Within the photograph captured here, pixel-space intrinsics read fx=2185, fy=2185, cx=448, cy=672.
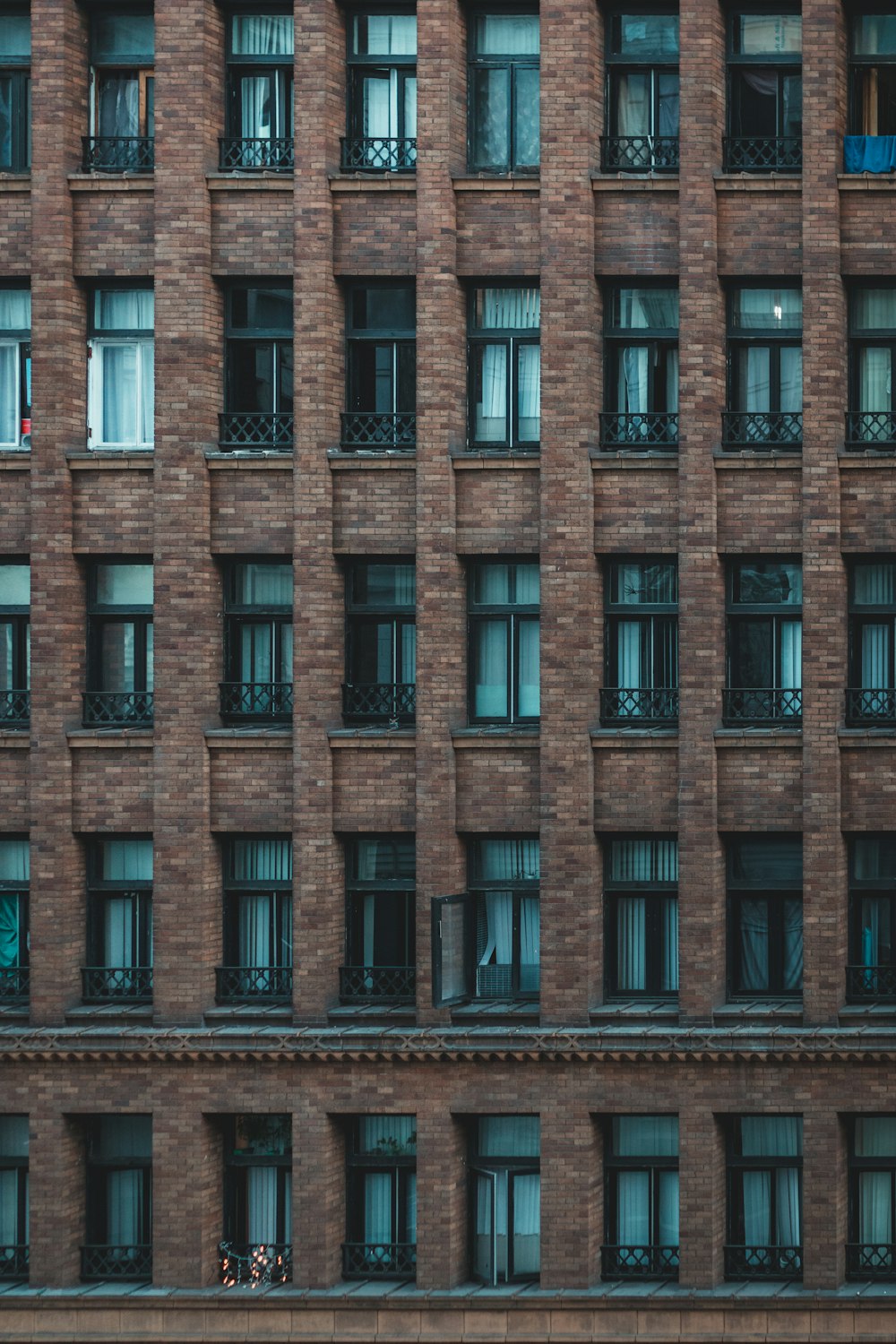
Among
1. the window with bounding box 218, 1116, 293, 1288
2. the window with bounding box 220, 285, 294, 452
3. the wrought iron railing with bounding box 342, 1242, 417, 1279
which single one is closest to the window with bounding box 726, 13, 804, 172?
the window with bounding box 220, 285, 294, 452

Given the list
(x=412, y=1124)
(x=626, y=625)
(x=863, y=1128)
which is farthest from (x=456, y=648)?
(x=863, y=1128)

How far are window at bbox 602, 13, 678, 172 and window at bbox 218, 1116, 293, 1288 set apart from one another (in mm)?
13579

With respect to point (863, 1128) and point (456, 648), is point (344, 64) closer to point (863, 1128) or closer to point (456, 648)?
point (456, 648)

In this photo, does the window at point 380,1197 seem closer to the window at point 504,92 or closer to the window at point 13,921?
the window at point 13,921

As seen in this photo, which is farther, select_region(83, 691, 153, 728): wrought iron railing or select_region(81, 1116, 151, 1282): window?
select_region(83, 691, 153, 728): wrought iron railing

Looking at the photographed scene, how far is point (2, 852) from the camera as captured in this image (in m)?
29.6

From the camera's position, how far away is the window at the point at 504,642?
2895 cm

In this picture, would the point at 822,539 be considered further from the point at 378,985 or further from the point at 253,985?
the point at 253,985

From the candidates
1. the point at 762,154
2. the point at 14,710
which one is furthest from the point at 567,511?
the point at 14,710

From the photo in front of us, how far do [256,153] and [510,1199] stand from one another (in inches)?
563

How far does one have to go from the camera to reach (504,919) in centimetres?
2905

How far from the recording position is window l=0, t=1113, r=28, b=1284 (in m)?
29.2

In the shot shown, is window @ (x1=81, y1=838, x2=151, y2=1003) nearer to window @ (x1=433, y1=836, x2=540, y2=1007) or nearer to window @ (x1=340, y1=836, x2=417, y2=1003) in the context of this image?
window @ (x1=340, y1=836, x2=417, y2=1003)

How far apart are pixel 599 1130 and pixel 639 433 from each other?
9.14 m
